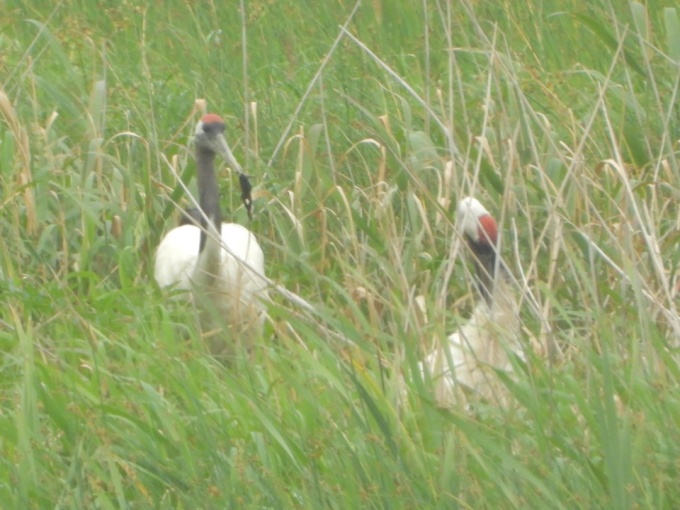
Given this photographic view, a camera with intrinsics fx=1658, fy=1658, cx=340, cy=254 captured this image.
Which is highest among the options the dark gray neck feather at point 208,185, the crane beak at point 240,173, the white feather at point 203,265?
the crane beak at point 240,173

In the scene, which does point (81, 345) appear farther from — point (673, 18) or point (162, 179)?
point (673, 18)

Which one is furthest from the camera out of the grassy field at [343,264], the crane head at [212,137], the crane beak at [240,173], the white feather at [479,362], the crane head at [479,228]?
the crane head at [212,137]

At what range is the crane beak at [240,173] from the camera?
4.96 meters

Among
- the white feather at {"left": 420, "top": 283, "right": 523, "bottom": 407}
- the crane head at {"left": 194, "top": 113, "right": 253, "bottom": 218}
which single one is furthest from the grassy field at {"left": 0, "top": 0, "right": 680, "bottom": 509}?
the crane head at {"left": 194, "top": 113, "right": 253, "bottom": 218}

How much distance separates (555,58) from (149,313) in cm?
252

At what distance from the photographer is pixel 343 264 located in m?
3.32

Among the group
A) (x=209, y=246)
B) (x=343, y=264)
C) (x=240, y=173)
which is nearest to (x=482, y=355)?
(x=343, y=264)

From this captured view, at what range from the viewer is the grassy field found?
113 inches

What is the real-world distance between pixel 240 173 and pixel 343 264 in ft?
5.55

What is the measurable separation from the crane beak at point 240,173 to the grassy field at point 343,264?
0.08m

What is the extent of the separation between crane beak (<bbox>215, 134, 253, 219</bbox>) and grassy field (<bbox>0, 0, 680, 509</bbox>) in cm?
8

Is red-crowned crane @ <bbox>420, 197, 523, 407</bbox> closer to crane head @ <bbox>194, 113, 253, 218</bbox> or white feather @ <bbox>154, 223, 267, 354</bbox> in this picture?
white feather @ <bbox>154, 223, 267, 354</bbox>

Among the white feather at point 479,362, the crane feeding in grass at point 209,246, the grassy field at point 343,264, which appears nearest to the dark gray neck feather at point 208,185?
the crane feeding in grass at point 209,246

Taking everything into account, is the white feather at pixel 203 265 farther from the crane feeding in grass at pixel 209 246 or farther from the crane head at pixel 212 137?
the crane head at pixel 212 137
